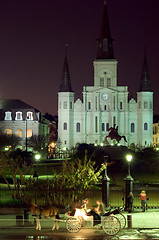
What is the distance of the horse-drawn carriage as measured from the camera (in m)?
16.6

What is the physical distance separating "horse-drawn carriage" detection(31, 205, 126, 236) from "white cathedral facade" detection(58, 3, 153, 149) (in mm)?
91110

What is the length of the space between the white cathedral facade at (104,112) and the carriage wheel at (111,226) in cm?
9224

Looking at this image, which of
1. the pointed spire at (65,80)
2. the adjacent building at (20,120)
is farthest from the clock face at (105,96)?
the adjacent building at (20,120)

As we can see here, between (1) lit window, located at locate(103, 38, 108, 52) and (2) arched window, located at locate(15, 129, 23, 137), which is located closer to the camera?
(2) arched window, located at locate(15, 129, 23, 137)

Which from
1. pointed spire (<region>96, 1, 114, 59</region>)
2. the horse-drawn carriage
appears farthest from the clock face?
the horse-drawn carriage

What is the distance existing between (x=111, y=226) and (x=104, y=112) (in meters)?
94.7

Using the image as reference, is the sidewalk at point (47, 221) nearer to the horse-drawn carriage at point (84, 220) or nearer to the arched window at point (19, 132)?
the horse-drawn carriage at point (84, 220)

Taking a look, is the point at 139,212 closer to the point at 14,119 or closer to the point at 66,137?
the point at 14,119

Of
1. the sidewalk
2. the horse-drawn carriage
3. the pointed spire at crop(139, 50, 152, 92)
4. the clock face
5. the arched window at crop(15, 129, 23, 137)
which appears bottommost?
the sidewalk

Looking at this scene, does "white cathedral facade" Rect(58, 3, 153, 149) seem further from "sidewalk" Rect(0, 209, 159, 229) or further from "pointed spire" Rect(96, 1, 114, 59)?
"sidewalk" Rect(0, 209, 159, 229)

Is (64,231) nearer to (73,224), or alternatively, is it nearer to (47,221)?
(73,224)

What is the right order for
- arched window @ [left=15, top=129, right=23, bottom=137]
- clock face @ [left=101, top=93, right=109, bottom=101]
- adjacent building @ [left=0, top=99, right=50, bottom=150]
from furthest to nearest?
clock face @ [left=101, top=93, right=109, bottom=101] → arched window @ [left=15, top=129, right=23, bottom=137] → adjacent building @ [left=0, top=99, right=50, bottom=150]

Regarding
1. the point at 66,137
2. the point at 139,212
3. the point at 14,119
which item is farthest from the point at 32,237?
the point at 66,137

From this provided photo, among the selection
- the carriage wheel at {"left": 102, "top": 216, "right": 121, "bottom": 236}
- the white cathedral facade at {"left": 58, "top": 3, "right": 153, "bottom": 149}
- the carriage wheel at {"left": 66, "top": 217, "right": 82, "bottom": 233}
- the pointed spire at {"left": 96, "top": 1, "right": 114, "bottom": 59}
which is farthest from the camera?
the pointed spire at {"left": 96, "top": 1, "right": 114, "bottom": 59}
